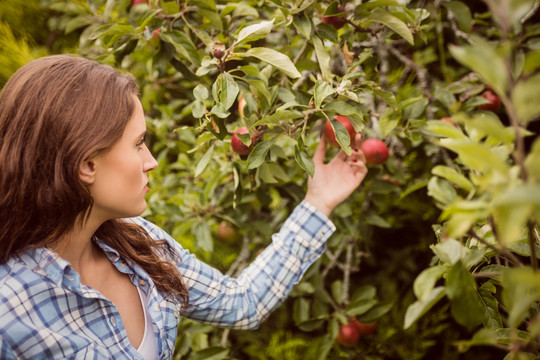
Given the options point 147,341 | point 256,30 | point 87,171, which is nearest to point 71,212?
point 87,171

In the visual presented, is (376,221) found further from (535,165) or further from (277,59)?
(535,165)

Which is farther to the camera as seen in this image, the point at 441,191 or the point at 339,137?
the point at 339,137

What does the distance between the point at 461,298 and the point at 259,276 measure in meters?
0.75

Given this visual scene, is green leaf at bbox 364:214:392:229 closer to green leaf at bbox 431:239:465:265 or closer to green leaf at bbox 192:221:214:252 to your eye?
green leaf at bbox 192:221:214:252

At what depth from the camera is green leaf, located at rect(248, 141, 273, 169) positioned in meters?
1.11

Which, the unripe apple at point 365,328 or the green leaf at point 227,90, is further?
the unripe apple at point 365,328

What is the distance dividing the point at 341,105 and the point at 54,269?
0.71m

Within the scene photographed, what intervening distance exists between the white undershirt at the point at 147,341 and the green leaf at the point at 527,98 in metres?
0.90

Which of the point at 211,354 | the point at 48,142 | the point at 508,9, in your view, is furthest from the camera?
the point at 211,354

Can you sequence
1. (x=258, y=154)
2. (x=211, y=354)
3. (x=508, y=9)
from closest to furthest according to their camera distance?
(x=508, y=9), (x=258, y=154), (x=211, y=354)

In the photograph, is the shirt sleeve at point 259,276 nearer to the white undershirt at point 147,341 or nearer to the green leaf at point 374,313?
the white undershirt at point 147,341

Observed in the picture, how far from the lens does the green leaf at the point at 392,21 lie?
117 centimetres

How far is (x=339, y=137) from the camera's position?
1.05m

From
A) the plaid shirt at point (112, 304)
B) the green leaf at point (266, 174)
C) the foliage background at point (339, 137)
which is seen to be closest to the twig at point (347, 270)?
the foliage background at point (339, 137)
